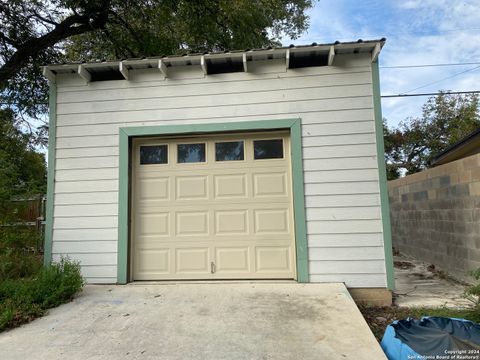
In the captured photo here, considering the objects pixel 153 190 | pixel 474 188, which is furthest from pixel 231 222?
pixel 474 188

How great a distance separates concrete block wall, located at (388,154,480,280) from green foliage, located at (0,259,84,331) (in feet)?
18.5

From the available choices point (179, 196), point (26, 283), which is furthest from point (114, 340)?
point (179, 196)

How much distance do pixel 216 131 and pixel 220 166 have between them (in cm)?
53

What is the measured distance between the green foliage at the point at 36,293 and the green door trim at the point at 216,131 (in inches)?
28.3

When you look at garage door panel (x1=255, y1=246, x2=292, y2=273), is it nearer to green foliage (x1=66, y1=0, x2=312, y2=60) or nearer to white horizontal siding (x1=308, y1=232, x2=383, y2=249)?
white horizontal siding (x1=308, y1=232, x2=383, y2=249)

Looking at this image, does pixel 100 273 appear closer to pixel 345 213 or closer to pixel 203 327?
pixel 203 327

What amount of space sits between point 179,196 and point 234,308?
6.78 feet

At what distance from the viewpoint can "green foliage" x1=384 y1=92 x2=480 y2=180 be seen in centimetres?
2147

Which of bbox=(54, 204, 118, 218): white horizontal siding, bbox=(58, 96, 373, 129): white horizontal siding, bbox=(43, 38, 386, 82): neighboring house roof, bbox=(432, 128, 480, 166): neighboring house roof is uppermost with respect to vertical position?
bbox=(43, 38, 386, 82): neighboring house roof

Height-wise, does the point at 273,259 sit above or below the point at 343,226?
below

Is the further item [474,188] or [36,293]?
[474,188]

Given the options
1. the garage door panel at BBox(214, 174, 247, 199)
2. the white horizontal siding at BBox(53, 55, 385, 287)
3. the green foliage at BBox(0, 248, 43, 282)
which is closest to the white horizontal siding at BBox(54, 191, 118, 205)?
the white horizontal siding at BBox(53, 55, 385, 287)

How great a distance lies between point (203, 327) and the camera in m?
3.51

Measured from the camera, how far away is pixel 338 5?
34.6 feet
